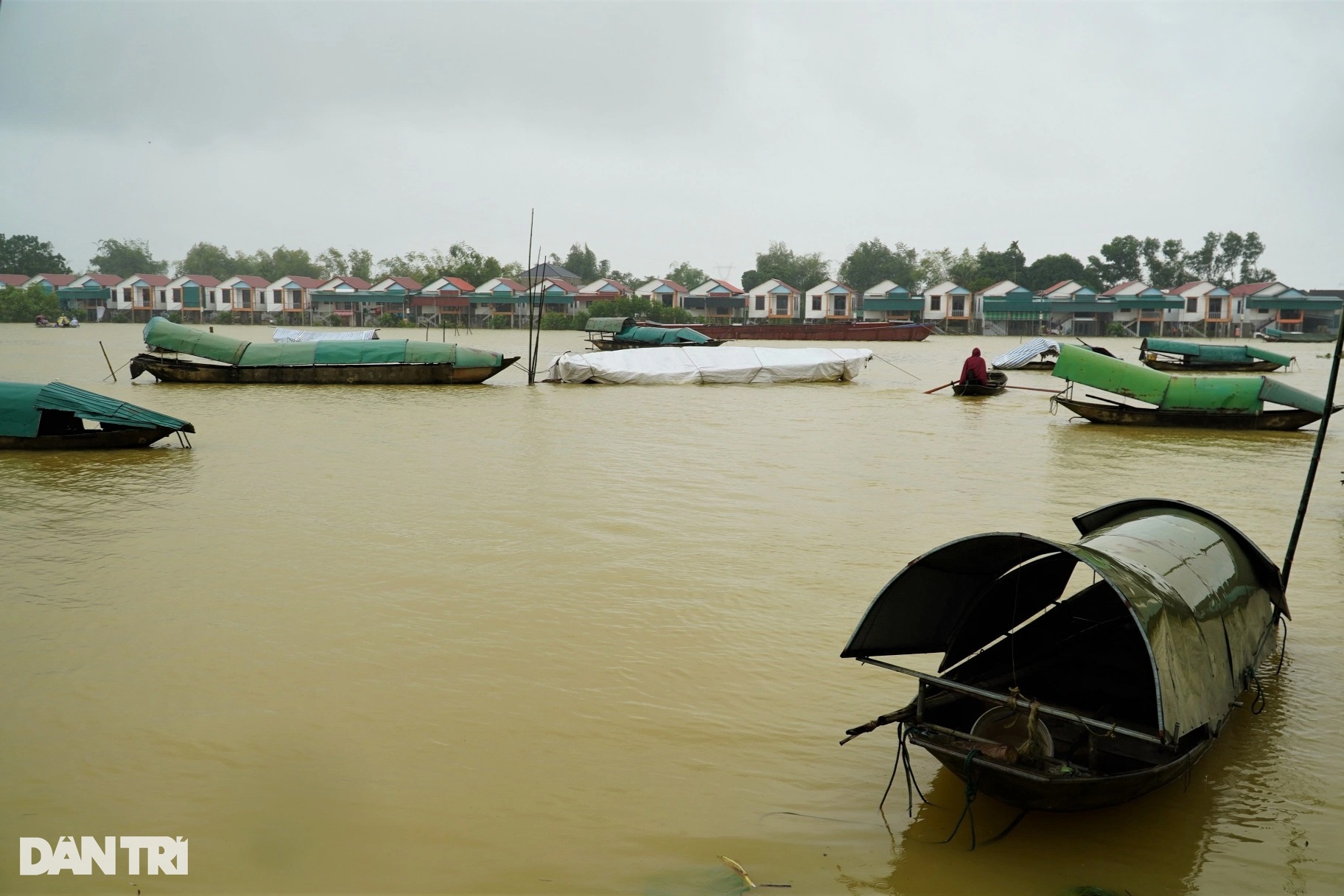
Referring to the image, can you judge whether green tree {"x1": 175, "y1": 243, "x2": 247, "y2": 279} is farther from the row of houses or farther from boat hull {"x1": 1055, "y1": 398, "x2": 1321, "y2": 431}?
boat hull {"x1": 1055, "y1": 398, "x2": 1321, "y2": 431}

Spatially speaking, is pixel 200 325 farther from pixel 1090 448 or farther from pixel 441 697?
pixel 441 697

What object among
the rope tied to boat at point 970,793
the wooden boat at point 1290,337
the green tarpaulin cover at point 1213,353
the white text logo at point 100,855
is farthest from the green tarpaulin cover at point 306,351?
the wooden boat at point 1290,337

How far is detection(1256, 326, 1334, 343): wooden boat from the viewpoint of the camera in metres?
51.1

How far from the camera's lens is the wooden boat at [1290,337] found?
51125mm

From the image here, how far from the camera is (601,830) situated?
143 inches

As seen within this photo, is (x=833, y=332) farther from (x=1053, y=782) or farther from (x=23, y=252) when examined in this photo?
(x=1053, y=782)

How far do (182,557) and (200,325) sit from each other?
6238 centimetres

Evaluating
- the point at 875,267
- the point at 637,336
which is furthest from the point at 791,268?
the point at 637,336

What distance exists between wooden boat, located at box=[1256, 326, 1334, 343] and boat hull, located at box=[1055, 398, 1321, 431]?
136ft

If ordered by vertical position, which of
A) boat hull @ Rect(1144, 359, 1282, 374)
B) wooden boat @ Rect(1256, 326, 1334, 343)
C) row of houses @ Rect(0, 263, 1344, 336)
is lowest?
boat hull @ Rect(1144, 359, 1282, 374)

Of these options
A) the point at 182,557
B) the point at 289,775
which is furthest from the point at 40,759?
the point at 182,557

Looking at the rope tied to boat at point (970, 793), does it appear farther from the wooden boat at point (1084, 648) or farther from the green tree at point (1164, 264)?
the green tree at point (1164, 264)

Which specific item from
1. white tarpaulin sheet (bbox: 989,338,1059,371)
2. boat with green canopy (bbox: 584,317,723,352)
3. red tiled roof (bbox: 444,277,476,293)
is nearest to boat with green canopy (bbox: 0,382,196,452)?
boat with green canopy (bbox: 584,317,723,352)

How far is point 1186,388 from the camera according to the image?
588 inches
